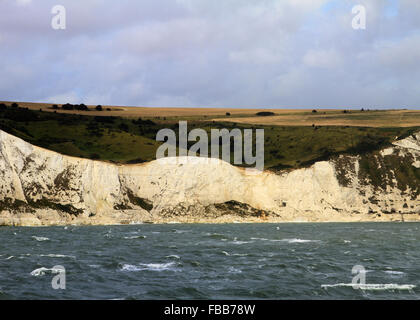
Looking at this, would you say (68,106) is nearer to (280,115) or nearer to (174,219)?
(280,115)

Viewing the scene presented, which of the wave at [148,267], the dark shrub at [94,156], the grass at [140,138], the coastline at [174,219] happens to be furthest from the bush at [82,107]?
the wave at [148,267]

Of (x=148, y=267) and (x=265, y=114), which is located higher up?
(x=265, y=114)

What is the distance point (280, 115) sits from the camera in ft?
579

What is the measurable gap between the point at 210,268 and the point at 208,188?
76397 millimetres

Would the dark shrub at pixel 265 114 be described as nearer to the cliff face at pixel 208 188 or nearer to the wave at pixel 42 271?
the cliff face at pixel 208 188

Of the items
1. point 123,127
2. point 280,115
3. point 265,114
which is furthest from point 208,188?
point 265,114

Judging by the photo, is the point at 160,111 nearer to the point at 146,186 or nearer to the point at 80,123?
the point at 80,123

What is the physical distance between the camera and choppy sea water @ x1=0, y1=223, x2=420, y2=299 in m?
32.1

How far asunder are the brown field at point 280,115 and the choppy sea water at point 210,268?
95.3m

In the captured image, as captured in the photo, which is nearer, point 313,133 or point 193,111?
point 313,133
